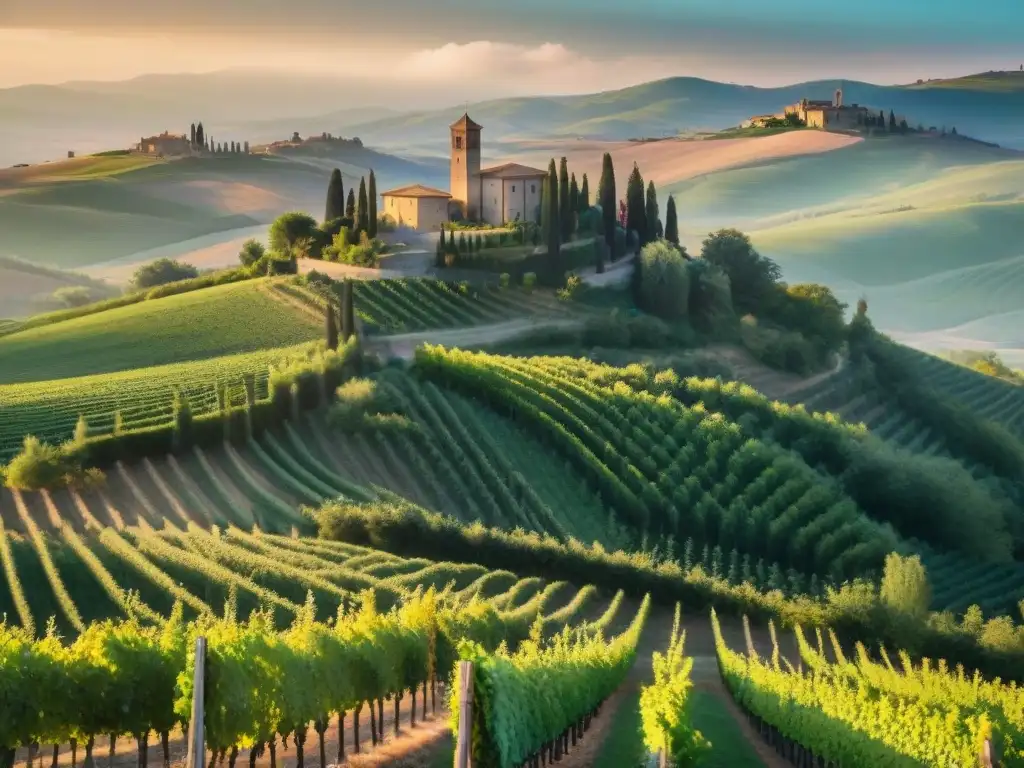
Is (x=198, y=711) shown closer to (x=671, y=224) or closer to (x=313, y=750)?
(x=313, y=750)

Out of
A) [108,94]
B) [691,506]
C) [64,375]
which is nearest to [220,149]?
[108,94]

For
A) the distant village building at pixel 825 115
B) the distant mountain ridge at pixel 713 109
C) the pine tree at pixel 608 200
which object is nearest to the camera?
the pine tree at pixel 608 200

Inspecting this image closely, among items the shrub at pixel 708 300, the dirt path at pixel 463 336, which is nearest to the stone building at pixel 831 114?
the shrub at pixel 708 300

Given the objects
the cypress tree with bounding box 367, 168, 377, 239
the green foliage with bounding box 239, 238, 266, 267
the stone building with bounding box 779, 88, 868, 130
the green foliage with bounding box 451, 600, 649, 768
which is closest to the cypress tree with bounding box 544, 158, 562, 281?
the cypress tree with bounding box 367, 168, 377, 239

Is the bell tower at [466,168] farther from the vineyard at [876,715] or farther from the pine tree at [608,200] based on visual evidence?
the vineyard at [876,715]

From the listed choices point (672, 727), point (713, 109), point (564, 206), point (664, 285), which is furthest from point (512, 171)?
point (713, 109)

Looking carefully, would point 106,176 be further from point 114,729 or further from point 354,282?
point 114,729

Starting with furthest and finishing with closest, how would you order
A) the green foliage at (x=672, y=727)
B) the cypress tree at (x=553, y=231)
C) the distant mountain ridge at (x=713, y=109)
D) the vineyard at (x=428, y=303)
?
the distant mountain ridge at (x=713, y=109) → the cypress tree at (x=553, y=231) → the vineyard at (x=428, y=303) → the green foliage at (x=672, y=727)
